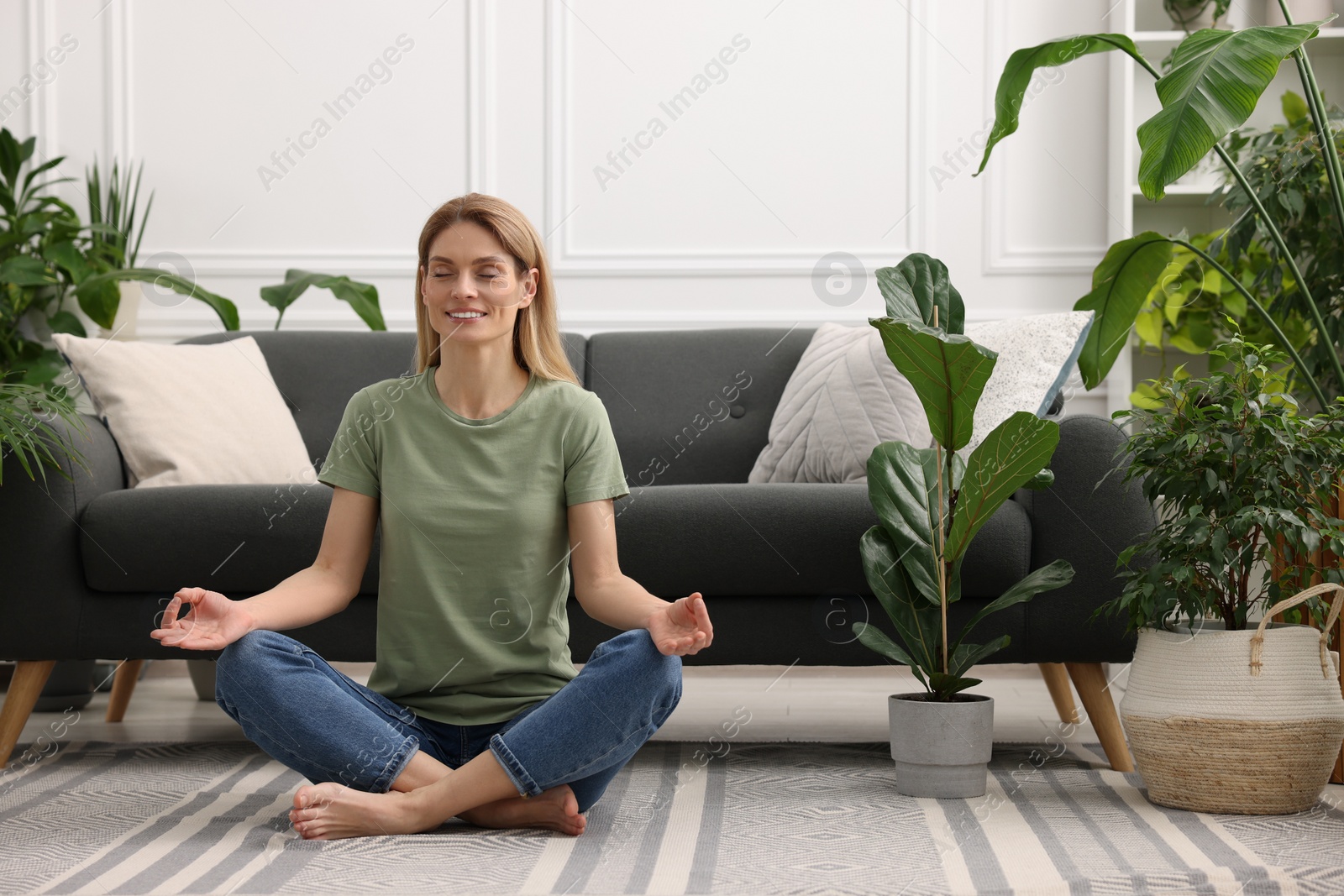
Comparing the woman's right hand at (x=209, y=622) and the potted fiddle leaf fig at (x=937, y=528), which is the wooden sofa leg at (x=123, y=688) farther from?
the potted fiddle leaf fig at (x=937, y=528)

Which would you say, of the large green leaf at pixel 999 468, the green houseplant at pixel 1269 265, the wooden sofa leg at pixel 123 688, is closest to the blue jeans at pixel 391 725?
the large green leaf at pixel 999 468

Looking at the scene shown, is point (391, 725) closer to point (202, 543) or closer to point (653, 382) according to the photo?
point (202, 543)

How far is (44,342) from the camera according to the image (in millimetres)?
3033

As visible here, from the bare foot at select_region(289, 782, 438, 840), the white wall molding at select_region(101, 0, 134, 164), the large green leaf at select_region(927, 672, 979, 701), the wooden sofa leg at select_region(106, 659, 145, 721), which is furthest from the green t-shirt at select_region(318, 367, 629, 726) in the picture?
the white wall molding at select_region(101, 0, 134, 164)

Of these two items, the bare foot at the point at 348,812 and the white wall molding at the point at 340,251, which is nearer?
the bare foot at the point at 348,812

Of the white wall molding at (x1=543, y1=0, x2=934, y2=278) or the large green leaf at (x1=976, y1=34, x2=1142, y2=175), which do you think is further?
the white wall molding at (x1=543, y1=0, x2=934, y2=278)

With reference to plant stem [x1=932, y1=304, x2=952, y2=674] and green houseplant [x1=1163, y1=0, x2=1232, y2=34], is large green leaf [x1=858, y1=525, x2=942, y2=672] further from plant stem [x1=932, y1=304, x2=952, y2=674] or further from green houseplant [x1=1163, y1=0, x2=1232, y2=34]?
green houseplant [x1=1163, y1=0, x2=1232, y2=34]

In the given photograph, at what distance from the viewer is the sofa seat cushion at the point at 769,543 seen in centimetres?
177

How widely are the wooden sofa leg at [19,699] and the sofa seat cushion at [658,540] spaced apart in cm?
17

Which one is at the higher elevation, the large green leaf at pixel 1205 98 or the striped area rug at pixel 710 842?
the large green leaf at pixel 1205 98

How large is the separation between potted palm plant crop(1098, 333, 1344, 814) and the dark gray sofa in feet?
0.70

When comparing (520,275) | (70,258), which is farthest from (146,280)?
(520,275)

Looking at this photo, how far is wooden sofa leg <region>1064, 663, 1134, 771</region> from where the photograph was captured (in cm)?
176

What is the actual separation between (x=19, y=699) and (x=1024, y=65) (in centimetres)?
180
